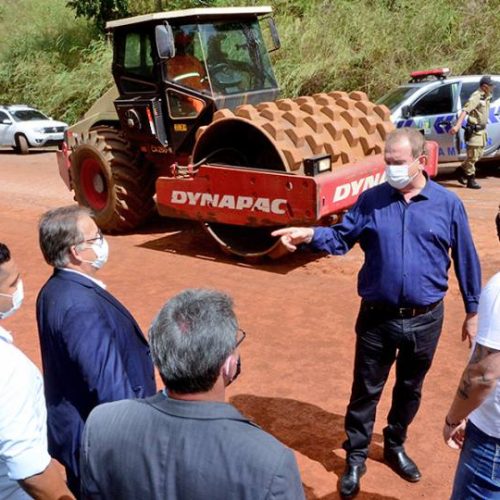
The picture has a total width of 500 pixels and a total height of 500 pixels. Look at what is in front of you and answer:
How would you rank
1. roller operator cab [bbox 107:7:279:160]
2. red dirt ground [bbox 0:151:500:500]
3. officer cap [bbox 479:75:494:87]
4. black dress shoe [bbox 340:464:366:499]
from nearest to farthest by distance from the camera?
black dress shoe [bbox 340:464:366:499]
red dirt ground [bbox 0:151:500:500]
roller operator cab [bbox 107:7:279:160]
officer cap [bbox 479:75:494:87]

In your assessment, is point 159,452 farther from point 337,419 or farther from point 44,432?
point 337,419

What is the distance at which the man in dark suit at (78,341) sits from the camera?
2.48 meters

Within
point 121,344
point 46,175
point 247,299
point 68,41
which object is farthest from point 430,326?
point 68,41

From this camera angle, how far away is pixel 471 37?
14125 millimetres

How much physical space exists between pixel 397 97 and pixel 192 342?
32.1 ft

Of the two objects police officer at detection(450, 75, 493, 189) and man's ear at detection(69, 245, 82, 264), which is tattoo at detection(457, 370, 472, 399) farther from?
police officer at detection(450, 75, 493, 189)

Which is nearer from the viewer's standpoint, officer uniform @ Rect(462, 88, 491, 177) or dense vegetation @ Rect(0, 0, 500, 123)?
officer uniform @ Rect(462, 88, 491, 177)

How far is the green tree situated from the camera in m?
19.8

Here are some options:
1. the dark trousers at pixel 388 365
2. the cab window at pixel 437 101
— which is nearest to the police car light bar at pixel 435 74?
the cab window at pixel 437 101

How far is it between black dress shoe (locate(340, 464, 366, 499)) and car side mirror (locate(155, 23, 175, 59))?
475 centimetres

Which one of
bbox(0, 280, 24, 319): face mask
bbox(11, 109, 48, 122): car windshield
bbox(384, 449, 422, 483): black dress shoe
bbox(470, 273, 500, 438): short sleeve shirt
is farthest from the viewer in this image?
bbox(11, 109, 48, 122): car windshield

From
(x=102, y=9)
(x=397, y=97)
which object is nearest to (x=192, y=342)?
(x=397, y=97)

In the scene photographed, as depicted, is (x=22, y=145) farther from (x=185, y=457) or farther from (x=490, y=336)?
(x=185, y=457)

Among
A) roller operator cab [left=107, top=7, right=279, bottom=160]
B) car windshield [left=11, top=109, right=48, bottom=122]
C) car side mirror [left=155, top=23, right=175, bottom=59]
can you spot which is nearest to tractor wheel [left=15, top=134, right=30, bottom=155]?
car windshield [left=11, top=109, right=48, bottom=122]
